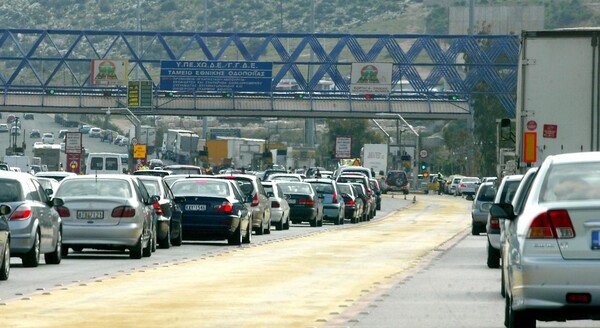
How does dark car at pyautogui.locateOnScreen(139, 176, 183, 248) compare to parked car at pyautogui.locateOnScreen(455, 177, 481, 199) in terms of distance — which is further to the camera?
parked car at pyautogui.locateOnScreen(455, 177, 481, 199)

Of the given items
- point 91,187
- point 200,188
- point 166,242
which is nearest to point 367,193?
point 200,188

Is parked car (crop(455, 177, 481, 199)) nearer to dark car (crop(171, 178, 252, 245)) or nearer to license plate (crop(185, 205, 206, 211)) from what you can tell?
dark car (crop(171, 178, 252, 245))

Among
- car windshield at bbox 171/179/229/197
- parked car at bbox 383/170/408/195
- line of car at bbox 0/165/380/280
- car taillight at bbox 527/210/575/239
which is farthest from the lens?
parked car at bbox 383/170/408/195

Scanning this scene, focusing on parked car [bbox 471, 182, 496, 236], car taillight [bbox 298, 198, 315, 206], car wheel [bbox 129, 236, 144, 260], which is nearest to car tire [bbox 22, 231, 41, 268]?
car wheel [bbox 129, 236, 144, 260]

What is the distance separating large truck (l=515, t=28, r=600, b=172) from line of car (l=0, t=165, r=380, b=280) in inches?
261

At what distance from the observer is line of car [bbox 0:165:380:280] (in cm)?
2495

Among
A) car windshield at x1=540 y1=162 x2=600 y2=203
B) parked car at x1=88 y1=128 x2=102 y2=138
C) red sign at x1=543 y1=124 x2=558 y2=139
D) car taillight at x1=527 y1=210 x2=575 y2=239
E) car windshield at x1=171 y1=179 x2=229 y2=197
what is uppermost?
parked car at x1=88 y1=128 x2=102 y2=138

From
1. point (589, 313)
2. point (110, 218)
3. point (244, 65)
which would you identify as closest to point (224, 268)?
point (110, 218)

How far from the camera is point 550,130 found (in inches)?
1147

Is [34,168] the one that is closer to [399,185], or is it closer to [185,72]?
[185,72]

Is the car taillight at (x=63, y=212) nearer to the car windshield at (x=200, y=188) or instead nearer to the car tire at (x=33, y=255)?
the car tire at (x=33, y=255)

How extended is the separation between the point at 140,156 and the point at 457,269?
68700mm

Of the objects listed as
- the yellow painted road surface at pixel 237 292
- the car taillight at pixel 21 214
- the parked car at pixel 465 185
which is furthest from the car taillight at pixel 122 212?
the parked car at pixel 465 185

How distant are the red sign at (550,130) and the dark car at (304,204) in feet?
75.3
